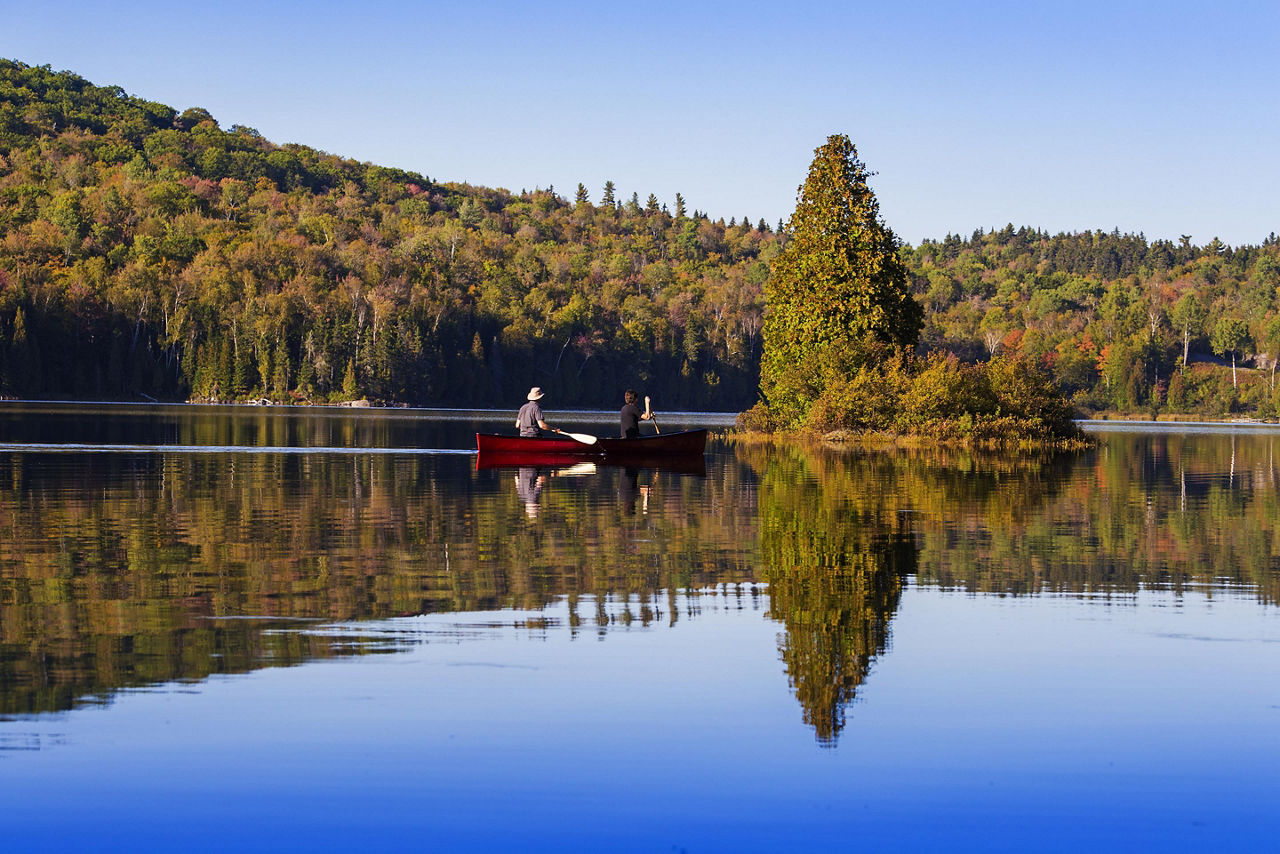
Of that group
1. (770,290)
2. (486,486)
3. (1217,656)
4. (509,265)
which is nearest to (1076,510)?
(486,486)

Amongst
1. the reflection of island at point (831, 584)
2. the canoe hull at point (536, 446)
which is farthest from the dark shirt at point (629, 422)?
the reflection of island at point (831, 584)

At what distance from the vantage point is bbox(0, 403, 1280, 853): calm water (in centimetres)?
678

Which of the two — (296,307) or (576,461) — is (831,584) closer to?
(576,461)

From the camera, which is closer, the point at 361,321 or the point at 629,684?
the point at 629,684

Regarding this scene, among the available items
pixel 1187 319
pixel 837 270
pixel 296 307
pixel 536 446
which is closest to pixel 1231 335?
pixel 1187 319

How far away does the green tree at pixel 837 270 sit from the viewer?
188 ft

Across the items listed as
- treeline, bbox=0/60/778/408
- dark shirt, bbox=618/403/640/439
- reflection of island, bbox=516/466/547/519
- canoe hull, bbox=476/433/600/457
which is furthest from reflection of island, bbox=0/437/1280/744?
treeline, bbox=0/60/778/408

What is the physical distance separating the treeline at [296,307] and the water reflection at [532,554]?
102465mm

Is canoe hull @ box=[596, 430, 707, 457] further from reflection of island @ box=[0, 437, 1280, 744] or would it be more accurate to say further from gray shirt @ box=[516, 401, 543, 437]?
reflection of island @ box=[0, 437, 1280, 744]

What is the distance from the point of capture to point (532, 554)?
16.2 m

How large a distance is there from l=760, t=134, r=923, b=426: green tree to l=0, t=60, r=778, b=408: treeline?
83146mm

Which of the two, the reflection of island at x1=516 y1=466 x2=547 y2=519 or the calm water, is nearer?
the calm water

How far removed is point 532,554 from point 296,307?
423ft

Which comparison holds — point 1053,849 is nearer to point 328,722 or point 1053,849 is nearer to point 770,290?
point 328,722
